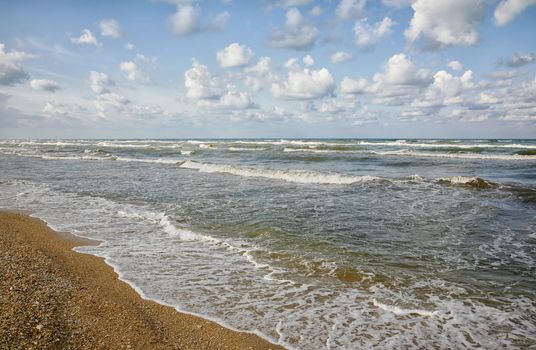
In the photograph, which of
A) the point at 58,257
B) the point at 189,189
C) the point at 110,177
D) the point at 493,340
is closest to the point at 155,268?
the point at 58,257

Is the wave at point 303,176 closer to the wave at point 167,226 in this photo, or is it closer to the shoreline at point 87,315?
the wave at point 167,226

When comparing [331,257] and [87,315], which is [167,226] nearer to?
[331,257]

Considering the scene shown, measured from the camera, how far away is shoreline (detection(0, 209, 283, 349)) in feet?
13.3

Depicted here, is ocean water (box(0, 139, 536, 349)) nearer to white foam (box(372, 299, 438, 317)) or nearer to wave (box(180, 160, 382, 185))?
white foam (box(372, 299, 438, 317))

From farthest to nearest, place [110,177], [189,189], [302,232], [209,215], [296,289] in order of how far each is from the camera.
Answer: [110,177]
[189,189]
[209,215]
[302,232]
[296,289]

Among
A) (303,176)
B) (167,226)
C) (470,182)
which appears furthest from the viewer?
(303,176)

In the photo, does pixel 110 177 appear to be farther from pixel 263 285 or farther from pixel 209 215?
pixel 263 285

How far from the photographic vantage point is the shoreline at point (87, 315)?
159 inches

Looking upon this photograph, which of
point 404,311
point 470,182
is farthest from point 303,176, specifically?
point 404,311

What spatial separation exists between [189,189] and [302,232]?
860 centimetres

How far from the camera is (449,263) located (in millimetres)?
7000

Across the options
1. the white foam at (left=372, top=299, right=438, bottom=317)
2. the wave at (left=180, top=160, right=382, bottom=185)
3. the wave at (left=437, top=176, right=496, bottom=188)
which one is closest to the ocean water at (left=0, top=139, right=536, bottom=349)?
the white foam at (left=372, top=299, right=438, bottom=317)

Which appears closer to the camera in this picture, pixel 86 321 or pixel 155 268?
pixel 86 321

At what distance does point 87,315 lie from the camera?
4.66 metres
